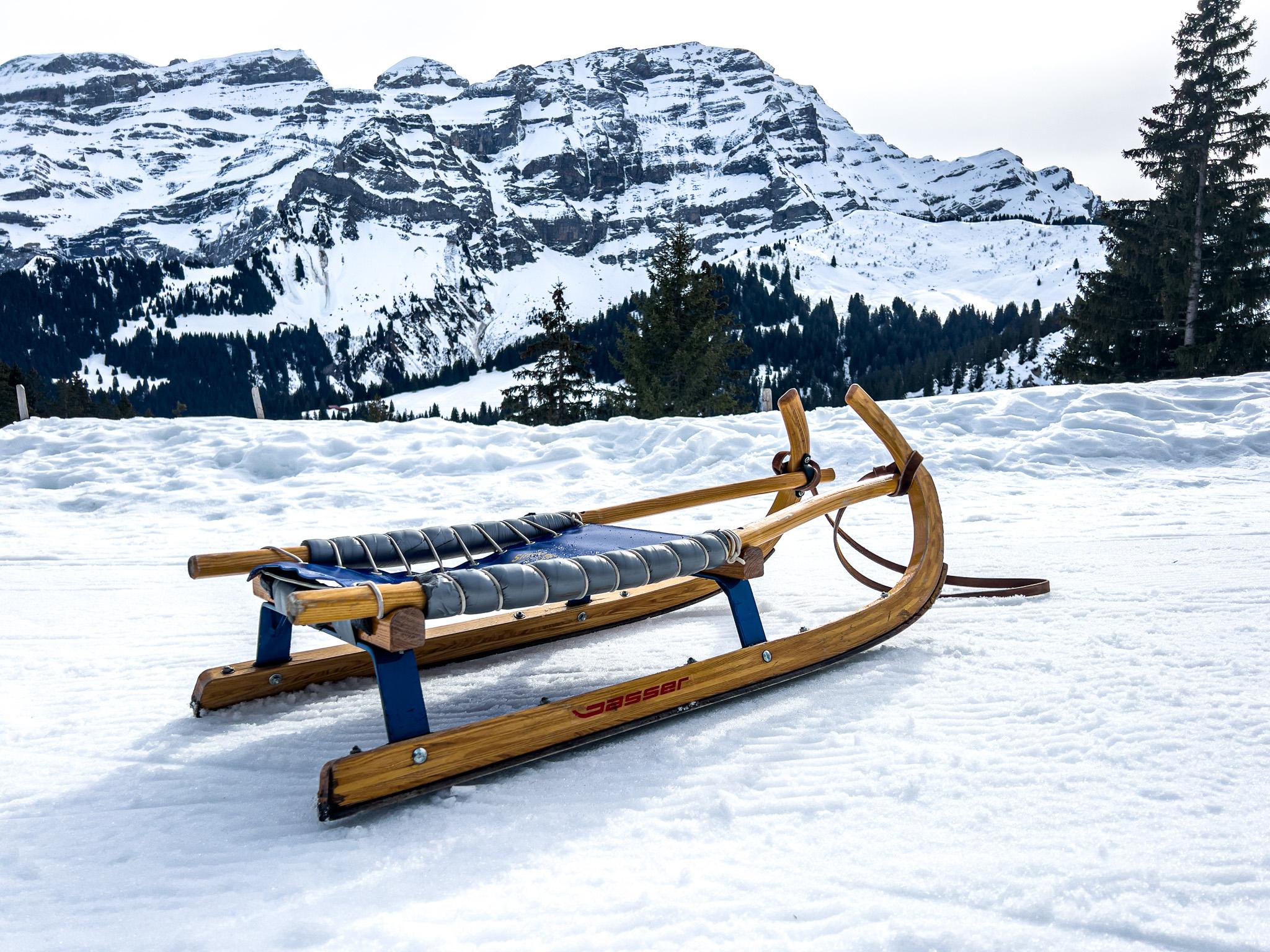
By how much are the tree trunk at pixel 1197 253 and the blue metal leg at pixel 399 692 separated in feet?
71.7

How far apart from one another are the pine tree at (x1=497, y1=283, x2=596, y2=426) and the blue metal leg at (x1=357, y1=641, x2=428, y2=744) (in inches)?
1003

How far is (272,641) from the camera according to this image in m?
2.91

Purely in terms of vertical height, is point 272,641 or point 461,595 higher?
point 461,595

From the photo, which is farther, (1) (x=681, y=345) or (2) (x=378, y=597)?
(1) (x=681, y=345)

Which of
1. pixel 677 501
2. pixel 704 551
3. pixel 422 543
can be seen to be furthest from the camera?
pixel 677 501

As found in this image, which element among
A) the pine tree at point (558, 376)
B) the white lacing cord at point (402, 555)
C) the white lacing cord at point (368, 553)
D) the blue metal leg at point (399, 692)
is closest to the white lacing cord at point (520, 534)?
the white lacing cord at point (402, 555)

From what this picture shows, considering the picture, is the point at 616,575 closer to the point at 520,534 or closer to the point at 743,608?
the point at 743,608

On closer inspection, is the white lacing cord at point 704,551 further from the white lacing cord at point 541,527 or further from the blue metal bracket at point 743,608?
the white lacing cord at point 541,527

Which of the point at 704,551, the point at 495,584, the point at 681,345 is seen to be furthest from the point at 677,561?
the point at 681,345

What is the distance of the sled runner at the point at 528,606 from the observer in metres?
2.08

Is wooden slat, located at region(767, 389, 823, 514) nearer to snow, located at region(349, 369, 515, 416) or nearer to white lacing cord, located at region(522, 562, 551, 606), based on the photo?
white lacing cord, located at region(522, 562, 551, 606)

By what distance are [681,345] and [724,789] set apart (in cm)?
2475

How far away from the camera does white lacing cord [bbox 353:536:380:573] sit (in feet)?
9.75

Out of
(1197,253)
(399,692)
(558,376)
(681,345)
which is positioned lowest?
(399,692)
